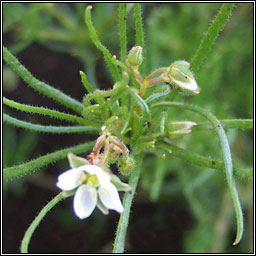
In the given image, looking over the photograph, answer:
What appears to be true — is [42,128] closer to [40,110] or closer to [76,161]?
[40,110]

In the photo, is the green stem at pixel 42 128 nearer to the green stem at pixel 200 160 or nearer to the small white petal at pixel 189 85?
the green stem at pixel 200 160

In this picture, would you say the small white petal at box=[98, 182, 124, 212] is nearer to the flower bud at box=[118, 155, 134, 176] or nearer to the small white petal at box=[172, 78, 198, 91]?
the flower bud at box=[118, 155, 134, 176]

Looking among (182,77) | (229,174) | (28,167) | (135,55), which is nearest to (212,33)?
(182,77)

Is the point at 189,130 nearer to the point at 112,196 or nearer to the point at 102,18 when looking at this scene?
the point at 112,196

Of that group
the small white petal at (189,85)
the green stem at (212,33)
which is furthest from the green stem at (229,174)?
the green stem at (212,33)

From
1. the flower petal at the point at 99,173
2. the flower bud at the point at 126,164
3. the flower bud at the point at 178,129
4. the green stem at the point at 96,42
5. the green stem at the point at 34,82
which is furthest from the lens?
the flower bud at the point at 178,129

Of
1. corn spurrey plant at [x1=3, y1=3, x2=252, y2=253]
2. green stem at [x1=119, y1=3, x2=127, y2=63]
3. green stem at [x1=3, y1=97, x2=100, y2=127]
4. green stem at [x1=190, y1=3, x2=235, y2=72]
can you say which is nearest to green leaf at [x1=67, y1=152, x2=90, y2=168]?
corn spurrey plant at [x1=3, y1=3, x2=252, y2=253]
